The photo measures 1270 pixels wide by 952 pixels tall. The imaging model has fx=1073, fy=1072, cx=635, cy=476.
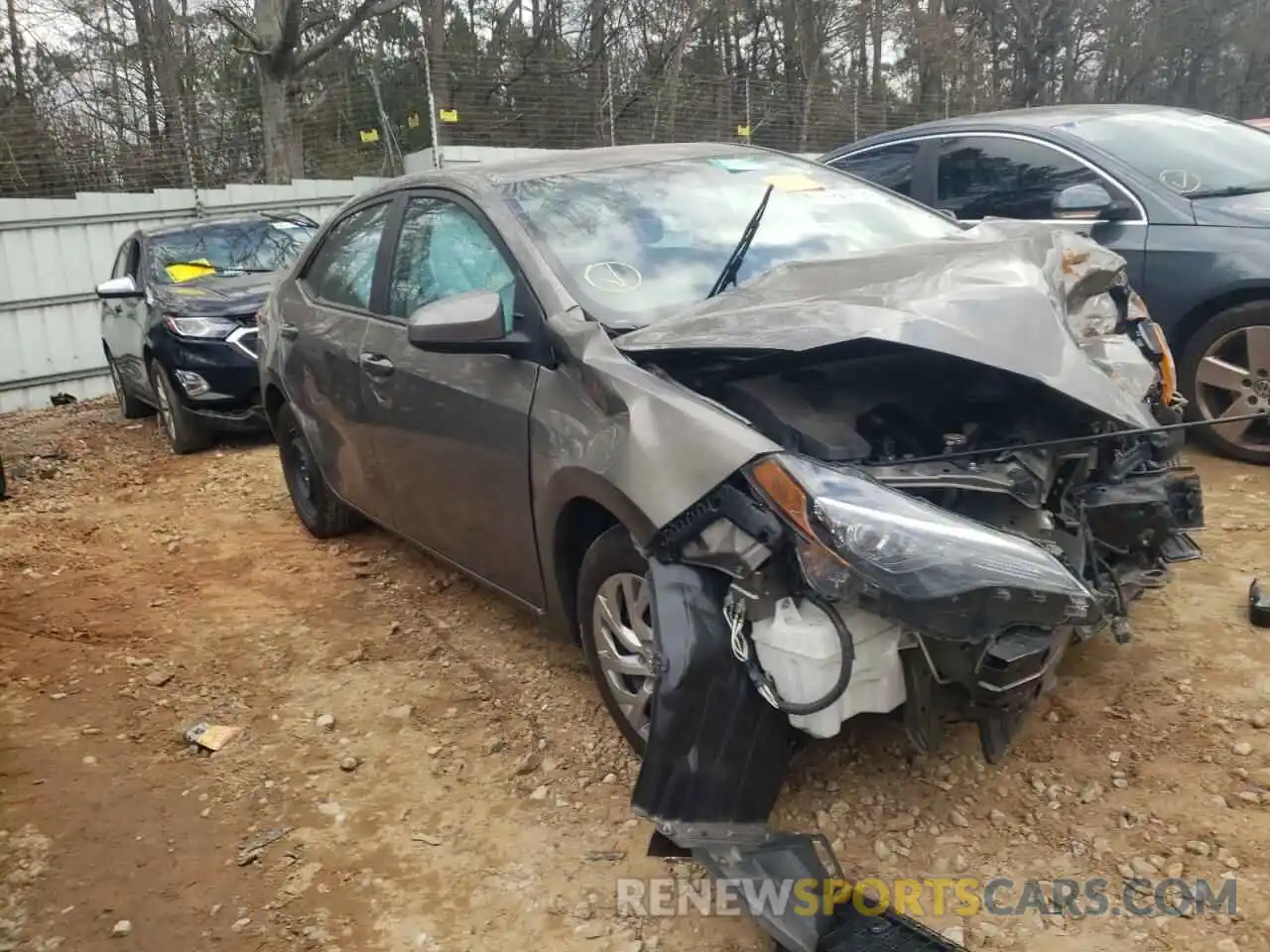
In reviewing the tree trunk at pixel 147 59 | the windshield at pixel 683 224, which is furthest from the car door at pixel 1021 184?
the tree trunk at pixel 147 59

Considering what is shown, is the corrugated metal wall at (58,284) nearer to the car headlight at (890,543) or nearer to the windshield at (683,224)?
the windshield at (683,224)

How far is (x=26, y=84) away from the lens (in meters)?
14.6

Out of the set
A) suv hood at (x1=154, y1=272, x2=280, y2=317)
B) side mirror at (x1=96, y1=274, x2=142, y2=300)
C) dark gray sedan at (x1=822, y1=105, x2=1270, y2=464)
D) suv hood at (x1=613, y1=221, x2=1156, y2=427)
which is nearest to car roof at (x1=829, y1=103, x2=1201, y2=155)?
dark gray sedan at (x1=822, y1=105, x2=1270, y2=464)

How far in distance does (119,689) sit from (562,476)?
215 cm

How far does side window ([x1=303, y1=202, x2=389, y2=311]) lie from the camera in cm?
415

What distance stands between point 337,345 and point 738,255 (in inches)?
68.8

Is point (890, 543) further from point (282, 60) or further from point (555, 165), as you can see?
point (282, 60)

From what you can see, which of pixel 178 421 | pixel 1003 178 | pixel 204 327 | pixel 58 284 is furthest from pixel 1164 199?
pixel 58 284

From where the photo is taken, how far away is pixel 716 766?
235 cm

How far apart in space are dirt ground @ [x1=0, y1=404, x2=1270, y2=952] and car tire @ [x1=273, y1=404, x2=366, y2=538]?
601mm

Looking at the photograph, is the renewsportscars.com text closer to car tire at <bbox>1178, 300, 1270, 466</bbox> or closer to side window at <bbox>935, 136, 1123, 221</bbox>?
car tire at <bbox>1178, 300, 1270, 466</bbox>

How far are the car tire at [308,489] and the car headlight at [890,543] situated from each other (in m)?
3.12

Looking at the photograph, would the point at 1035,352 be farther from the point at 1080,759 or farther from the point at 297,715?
the point at 297,715

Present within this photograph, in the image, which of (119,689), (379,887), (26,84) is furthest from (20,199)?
(379,887)
